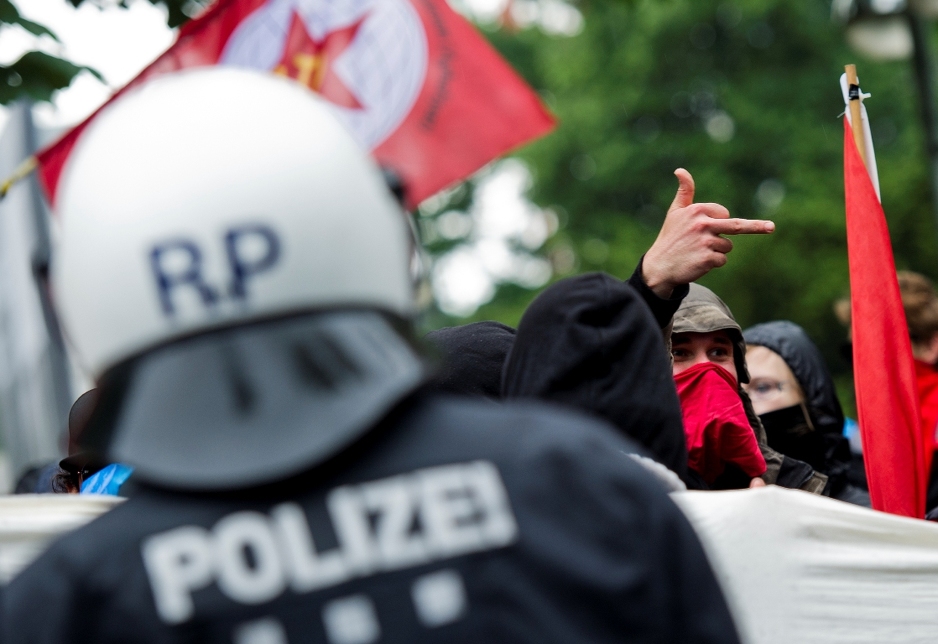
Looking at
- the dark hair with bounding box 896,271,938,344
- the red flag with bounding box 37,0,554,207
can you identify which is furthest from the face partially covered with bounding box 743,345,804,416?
the red flag with bounding box 37,0,554,207

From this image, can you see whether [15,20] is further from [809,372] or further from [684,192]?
[809,372]

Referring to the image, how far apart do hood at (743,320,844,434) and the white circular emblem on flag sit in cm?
164

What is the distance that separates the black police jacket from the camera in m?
1.20

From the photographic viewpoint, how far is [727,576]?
2191 mm

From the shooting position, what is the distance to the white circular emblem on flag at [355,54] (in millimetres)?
4352

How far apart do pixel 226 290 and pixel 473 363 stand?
Result: 170cm

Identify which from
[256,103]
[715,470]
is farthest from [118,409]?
[715,470]

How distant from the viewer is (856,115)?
12.0 ft

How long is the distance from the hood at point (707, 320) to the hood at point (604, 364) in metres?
1.12

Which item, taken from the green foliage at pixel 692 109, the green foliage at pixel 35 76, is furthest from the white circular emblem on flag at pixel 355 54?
the green foliage at pixel 692 109

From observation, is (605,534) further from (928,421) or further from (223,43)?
(223,43)

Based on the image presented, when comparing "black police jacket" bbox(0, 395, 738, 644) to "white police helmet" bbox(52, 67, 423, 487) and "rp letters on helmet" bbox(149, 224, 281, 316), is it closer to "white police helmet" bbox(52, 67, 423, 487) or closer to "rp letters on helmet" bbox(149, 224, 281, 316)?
"white police helmet" bbox(52, 67, 423, 487)

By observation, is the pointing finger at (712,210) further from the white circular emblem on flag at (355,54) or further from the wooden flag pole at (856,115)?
the white circular emblem on flag at (355,54)

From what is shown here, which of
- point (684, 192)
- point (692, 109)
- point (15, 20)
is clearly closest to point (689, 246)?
point (684, 192)
